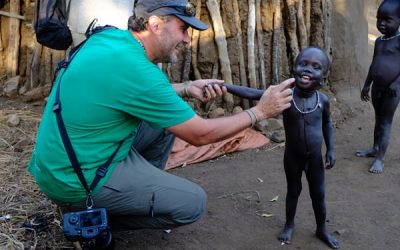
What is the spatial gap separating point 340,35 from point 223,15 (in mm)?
1671

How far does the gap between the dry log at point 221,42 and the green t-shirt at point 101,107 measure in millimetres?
2851

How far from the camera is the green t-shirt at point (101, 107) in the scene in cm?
281

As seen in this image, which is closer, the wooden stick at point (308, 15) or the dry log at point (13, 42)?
the dry log at point (13, 42)

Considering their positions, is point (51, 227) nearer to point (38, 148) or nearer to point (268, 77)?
point (38, 148)

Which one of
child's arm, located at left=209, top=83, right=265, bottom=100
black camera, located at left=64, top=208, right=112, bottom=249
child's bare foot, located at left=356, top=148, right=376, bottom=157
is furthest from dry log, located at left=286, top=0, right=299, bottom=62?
black camera, located at left=64, top=208, right=112, bottom=249

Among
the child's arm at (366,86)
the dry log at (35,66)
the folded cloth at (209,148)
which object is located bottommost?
the folded cloth at (209,148)

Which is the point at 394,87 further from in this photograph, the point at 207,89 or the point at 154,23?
the point at 154,23

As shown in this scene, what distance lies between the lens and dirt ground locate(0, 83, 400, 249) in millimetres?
3717

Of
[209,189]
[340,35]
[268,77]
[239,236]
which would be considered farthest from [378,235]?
[340,35]

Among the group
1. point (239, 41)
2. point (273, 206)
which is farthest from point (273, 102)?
point (239, 41)

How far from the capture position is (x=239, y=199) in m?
4.43

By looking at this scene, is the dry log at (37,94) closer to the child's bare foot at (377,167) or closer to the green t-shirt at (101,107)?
the green t-shirt at (101,107)

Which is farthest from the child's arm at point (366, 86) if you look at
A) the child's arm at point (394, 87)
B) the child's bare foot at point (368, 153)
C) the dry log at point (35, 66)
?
the dry log at point (35, 66)

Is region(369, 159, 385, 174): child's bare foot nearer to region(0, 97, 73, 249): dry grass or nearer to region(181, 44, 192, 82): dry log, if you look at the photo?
region(181, 44, 192, 82): dry log
